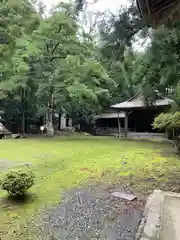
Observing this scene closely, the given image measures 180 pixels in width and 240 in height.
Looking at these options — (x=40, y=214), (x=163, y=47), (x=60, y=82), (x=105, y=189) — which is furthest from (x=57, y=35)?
(x=40, y=214)

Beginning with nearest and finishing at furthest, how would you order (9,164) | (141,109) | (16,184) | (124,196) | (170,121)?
(16,184) → (124,196) → (9,164) → (170,121) → (141,109)

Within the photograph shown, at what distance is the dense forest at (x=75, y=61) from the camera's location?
5.28 metres

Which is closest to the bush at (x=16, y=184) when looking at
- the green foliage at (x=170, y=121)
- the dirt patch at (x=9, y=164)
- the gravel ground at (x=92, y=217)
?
the gravel ground at (x=92, y=217)

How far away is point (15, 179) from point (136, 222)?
2.50m

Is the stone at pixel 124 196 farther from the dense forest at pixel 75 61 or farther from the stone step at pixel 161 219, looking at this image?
the dense forest at pixel 75 61

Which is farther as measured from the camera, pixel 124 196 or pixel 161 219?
pixel 124 196

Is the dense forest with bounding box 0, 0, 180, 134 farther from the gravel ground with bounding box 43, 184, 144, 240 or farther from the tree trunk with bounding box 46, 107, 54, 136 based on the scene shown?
the gravel ground with bounding box 43, 184, 144, 240

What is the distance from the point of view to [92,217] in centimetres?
445

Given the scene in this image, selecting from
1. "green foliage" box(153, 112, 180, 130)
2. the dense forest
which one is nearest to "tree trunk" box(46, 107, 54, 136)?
the dense forest

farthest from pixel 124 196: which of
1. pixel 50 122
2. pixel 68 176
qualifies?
pixel 50 122

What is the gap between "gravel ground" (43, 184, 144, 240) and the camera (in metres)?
3.81

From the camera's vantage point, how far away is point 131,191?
589cm

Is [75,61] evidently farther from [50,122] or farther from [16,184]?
[16,184]

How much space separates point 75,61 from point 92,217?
49.2 ft
